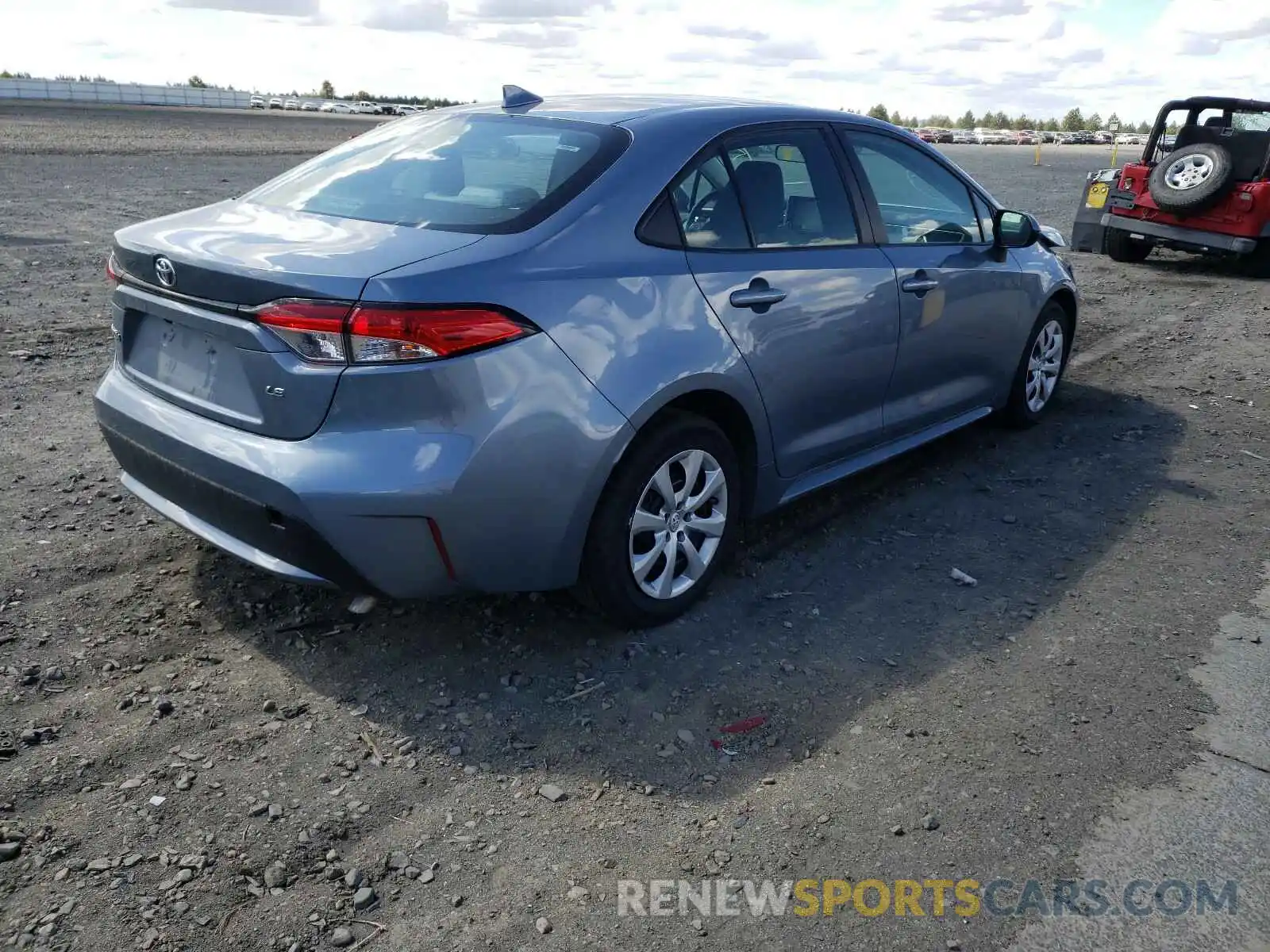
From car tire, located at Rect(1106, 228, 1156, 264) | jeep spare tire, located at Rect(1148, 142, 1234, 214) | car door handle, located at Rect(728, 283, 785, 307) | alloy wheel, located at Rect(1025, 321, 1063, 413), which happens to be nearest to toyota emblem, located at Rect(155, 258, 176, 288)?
car door handle, located at Rect(728, 283, 785, 307)

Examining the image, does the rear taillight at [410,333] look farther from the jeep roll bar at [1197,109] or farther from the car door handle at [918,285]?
the jeep roll bar at [1197,109]

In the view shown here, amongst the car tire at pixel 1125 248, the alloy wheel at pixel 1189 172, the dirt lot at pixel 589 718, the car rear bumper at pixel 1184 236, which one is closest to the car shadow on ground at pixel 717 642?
the dirt lot at pixel 589 718

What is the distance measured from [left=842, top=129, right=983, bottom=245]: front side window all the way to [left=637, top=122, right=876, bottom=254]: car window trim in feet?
0.40

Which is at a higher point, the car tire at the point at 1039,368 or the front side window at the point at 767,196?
the front side window at the point at 767,196

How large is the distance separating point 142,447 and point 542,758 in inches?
65.2

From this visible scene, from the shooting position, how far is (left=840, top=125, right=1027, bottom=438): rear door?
4.63 m

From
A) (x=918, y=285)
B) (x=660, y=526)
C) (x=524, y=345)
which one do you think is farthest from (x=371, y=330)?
(x=918, y=285)

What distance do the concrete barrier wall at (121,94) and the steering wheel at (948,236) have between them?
6782 centimetres

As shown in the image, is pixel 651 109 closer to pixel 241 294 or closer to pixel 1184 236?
pixel 241 294

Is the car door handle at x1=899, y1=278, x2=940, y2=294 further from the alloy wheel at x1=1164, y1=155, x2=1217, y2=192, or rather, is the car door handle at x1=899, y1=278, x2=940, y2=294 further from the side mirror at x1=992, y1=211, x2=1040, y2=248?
the alloy wheel at x1=1164, y1=155, x2=1217, y2=192

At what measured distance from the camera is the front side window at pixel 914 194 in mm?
4613

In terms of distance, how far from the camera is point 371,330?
9.75 feet

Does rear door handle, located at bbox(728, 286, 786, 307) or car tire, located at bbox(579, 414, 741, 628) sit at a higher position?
rear door handle, located at bbox(728, 286, 786, 307)

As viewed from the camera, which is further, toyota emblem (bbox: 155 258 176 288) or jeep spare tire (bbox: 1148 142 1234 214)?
jeep spare tire (bbox: 1148 142 1234 214)
